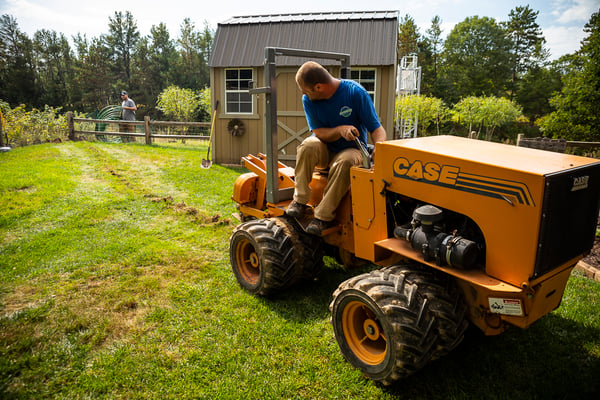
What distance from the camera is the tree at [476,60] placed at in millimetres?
42188

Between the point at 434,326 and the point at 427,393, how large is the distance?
53 centimetres

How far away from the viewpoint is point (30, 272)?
4.41 m

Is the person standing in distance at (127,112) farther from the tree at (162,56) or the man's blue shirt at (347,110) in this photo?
the tree at (162,56)

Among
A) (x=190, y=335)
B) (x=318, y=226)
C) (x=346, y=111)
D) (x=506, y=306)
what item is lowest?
(x=190, y=335)

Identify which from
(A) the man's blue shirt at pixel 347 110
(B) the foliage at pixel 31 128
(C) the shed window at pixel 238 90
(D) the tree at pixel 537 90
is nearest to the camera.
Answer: (A) the man's blue shirt at pixel 347 110

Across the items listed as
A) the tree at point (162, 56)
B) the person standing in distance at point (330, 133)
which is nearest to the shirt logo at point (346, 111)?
the person standing in distance at point (330, 133)

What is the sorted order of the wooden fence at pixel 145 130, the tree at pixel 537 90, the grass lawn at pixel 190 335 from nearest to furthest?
the grass lawn at pixel 190 335 < the wooden fence at pixel 145 130 < the tree at pixel 537 90

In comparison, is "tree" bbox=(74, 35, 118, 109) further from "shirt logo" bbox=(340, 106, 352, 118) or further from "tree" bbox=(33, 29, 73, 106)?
"shirt logo" bbox=(340, 106, 352, 118)

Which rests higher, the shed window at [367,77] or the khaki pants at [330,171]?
the shed window at [367,77]

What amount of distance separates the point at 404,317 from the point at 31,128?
16733mm

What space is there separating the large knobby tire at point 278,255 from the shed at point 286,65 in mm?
7246

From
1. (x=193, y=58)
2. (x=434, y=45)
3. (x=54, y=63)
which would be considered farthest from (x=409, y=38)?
(x=54, y=63)

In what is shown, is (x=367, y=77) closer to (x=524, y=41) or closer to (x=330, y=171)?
(x=330, y=171)

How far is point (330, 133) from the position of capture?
3.39 metres
